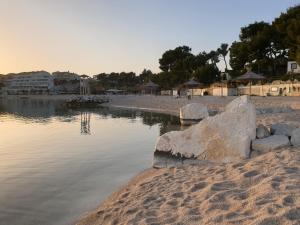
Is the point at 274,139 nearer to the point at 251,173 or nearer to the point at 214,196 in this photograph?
the point at 251,173

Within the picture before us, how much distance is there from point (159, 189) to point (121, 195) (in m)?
0.91

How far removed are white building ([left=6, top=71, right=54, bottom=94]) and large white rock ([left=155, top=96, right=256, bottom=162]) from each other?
543 ft

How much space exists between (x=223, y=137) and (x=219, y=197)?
12.8ft

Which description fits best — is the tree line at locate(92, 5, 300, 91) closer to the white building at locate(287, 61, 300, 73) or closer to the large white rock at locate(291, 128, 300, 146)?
the white building at locate(287, 61, 300, 73)

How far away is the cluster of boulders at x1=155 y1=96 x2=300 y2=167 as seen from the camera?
911 cm

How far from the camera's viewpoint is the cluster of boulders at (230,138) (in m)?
9.11

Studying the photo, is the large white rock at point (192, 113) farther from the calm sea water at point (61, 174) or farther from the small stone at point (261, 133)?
the small stone at point (261, 133)

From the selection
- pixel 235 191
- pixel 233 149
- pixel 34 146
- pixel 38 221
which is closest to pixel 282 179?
pixel 235 191

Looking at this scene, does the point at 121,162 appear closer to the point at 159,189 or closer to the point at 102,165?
the point at 102,165

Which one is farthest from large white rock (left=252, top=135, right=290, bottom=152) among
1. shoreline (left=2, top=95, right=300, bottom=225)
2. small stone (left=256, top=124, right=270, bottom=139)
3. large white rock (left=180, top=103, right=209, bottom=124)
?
large white rock (left=180, top=103, right=209, bottom=124)

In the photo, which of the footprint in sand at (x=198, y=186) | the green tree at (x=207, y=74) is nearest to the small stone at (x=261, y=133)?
the footprint in sand at (x=198, y=186)

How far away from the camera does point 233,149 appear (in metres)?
9.08

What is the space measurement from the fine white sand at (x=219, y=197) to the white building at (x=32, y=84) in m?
168

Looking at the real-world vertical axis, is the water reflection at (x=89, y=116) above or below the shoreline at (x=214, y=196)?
below
